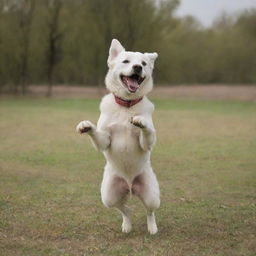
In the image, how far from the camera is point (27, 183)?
8453 mm

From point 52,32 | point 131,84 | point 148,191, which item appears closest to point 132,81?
point 131,84

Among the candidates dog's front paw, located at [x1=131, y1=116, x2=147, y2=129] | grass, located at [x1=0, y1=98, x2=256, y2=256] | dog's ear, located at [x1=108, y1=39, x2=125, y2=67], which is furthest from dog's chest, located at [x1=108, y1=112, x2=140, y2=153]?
grass, located at [x1=0, y1=98, x2=256, y2=256]

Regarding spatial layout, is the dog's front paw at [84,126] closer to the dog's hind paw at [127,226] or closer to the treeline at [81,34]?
the dog's hind paw at [127,226]

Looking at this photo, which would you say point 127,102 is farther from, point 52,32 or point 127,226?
point 52,32

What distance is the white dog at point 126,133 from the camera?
5.30m

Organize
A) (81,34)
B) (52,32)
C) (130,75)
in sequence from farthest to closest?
(81,34) < (52,32) < (130,75)

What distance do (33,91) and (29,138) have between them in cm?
3036

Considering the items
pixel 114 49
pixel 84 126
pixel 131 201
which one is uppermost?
pixel 114 49

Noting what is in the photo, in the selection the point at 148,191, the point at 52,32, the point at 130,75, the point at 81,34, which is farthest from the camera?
the point at 81,34

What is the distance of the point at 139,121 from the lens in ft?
16.3

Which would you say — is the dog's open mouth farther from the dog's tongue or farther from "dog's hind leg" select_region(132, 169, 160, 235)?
"dog's hind leg" select_region(132, 169, 160, 235)

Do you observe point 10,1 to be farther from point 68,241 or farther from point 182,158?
point 68,241

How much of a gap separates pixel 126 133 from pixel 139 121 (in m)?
0.46

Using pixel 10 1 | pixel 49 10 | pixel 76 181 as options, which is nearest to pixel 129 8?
pixel 49 10
